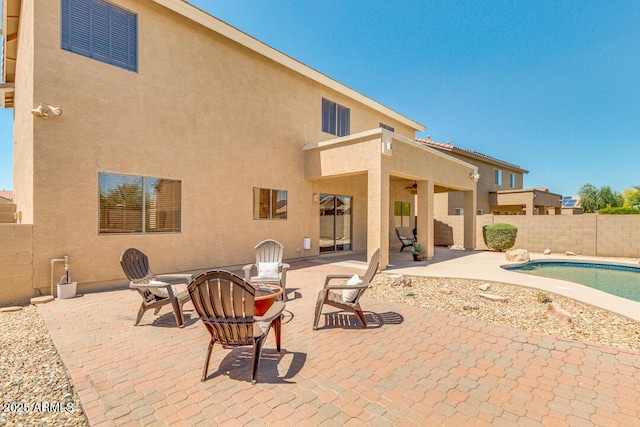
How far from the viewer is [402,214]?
17625mm

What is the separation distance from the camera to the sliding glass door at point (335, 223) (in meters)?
13.1

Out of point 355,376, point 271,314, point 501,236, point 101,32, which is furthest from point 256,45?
point 501,236

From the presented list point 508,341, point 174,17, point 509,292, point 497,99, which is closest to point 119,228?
point 174,17

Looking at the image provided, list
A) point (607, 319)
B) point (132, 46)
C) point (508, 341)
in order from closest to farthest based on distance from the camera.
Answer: point (508, 341), point (607, 319), point (132, 46)

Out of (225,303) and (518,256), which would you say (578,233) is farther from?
(225,303)

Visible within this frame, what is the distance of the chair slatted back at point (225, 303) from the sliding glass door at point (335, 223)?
380 inches

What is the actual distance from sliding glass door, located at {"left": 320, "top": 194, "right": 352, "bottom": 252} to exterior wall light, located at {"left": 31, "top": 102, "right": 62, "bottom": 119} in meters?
8.96

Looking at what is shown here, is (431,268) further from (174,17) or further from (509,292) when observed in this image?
(174,17)

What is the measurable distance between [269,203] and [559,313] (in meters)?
8.89

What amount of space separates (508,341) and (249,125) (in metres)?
9.69

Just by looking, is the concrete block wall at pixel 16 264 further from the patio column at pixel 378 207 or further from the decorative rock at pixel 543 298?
the decorative rock at pixel 543 298

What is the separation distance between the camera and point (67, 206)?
6965 mm

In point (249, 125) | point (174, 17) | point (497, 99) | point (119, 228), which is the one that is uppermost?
point (497, 99)

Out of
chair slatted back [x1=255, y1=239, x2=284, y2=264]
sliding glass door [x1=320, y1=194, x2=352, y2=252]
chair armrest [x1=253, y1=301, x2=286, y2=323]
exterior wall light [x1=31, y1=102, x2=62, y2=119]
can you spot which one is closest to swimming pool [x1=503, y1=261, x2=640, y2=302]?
sliding glass door [x1=320, y1=194, x2=352, y2=252]
